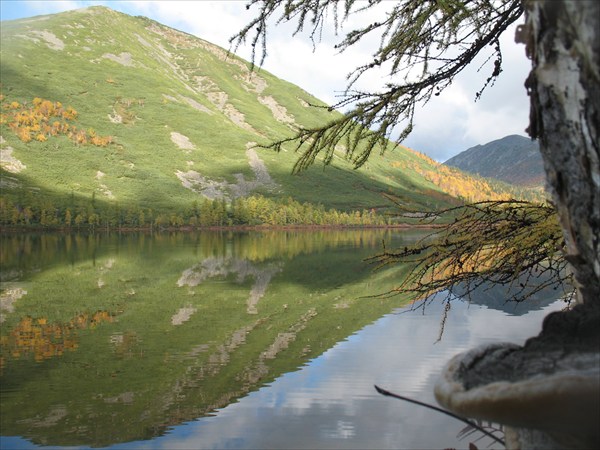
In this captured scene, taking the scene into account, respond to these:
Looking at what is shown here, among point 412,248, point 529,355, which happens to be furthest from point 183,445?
point 529,355

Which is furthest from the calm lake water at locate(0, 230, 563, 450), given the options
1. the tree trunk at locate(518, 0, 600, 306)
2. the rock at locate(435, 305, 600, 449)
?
the tree trunk at locate(518, 0, 600, 306)

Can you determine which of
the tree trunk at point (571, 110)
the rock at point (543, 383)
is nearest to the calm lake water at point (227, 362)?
the rock at point (543, 383)

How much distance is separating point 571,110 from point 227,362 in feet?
60.2

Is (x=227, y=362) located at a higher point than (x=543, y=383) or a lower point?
lower

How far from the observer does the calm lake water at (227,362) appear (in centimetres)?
1330

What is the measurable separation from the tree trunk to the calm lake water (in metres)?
3.48

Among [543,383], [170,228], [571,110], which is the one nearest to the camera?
[543,383]

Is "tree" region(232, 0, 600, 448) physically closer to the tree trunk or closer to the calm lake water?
the tree trunk

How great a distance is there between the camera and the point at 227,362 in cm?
1928

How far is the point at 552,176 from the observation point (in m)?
2.13

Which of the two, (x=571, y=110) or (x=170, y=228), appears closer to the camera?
(x=571, y=110)

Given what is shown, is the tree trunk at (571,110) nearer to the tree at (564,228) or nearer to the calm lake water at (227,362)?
the tree at (564,228)

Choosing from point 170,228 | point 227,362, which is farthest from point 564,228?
point 170,228

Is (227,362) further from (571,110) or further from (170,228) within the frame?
(170,228)
